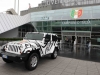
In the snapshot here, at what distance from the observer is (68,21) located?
22797mm

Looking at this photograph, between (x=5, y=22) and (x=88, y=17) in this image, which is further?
(x=5, y=22)

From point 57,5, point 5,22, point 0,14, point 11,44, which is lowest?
point 11,44

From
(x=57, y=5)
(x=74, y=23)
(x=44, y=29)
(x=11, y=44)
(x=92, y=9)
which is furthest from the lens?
(x=57, y=5)

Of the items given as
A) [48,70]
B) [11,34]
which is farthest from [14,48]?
[11,34]

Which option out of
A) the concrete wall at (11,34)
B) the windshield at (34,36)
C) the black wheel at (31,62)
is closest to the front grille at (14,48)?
the black wheel at (31,62)

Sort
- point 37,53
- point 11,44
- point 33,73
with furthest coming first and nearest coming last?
point 37,53
point 11,44
point 33,73

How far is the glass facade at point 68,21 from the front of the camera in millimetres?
20214

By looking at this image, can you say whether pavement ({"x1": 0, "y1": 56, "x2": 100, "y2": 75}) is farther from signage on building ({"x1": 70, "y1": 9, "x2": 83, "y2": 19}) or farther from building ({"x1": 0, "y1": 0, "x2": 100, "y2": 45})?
signage on building ({"x1": 70, "y1": 9, "x2": 83, "y2": 19})

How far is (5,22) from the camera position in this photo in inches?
885

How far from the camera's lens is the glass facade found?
2021 cm

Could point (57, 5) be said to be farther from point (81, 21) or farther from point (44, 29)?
point (81, 21)

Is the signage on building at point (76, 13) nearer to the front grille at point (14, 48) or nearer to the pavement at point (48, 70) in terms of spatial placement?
the pavement at point (48, 70)

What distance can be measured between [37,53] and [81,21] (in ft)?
59.6

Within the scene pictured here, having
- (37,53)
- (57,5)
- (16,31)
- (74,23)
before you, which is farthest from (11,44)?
(57,5)
